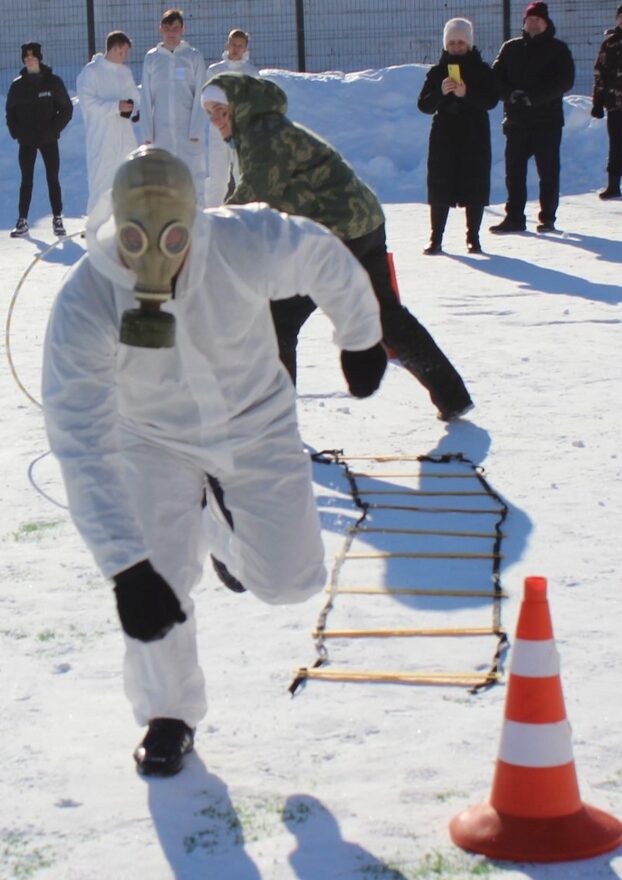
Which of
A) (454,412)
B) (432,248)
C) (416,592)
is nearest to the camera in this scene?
(416,592)

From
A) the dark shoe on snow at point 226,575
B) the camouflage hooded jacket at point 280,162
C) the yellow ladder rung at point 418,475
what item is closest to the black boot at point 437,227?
the camouflage hooded jacket at point 280,162

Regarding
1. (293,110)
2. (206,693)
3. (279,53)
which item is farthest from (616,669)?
(279,53)

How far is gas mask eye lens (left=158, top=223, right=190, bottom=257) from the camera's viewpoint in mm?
3168

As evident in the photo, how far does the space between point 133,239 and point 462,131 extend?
8.48 metres

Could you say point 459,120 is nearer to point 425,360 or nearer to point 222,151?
point 222,151

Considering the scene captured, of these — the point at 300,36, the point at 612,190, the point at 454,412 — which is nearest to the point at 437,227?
the point at 612,190

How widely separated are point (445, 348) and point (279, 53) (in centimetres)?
1591

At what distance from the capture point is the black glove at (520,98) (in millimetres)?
12117

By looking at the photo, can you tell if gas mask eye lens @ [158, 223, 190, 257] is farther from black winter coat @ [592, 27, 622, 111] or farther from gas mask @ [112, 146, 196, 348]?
black winter coat @ [592, 27, 622, 111]

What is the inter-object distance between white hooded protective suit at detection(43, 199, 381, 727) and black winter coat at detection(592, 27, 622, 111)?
35.2ft

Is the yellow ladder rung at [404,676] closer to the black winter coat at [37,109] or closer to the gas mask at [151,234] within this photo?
the gas mask at [151,234]

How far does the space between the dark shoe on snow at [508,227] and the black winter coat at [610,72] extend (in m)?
1.76

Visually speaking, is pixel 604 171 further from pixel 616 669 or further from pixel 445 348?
pixel 616 669

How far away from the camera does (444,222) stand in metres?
11.9
